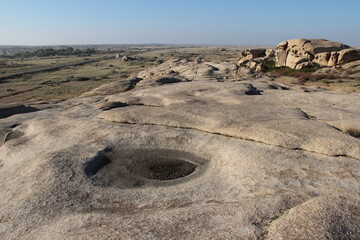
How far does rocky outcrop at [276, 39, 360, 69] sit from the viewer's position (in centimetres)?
4497

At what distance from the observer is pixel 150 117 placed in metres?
16.3

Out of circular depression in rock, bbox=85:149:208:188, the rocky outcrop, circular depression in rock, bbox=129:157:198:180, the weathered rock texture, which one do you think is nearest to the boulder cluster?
the rocky outcrop

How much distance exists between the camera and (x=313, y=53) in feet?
159

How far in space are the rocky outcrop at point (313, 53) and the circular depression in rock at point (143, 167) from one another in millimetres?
40979

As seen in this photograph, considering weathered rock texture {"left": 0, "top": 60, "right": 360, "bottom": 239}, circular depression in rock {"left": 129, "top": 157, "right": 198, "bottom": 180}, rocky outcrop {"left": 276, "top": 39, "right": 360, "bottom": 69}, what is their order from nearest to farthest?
weathered rock texture {"left": 0, "top": 60, "right": 360, "bottom": 239} < circular depression in rock {"left": 129, "top": 157, "right": 198, "bottom": 180} < rocky outcrop {"left": 276, "top": 39, "right": 360, "bottom": 69}

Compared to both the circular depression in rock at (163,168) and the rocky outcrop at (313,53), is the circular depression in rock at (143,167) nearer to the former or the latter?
the circular depression in rock at (163,168)

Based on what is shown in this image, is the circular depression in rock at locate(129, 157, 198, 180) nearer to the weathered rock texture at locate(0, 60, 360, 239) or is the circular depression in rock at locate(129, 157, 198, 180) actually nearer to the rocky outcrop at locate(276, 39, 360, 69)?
the weathered rock texture at locate(0, 60, 360, 239)

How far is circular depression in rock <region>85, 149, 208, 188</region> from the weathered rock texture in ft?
0.15

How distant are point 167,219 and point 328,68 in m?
45.0

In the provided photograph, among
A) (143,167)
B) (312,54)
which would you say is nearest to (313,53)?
(312,54)

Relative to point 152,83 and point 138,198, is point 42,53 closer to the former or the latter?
point 152,83

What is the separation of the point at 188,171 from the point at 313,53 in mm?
45462

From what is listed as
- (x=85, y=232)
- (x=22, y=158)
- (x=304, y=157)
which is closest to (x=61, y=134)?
(x=22, y=158)

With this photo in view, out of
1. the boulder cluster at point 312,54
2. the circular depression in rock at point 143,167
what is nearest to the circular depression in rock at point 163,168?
the circular depression in rock at point 143,167
